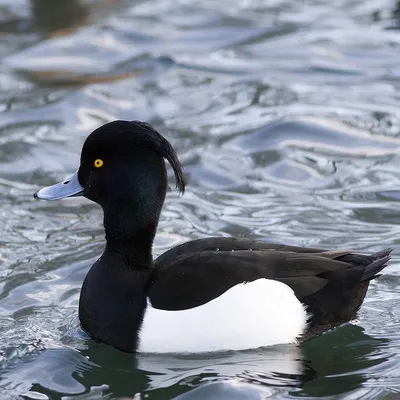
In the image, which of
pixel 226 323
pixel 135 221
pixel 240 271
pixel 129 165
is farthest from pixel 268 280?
pixel 129 165

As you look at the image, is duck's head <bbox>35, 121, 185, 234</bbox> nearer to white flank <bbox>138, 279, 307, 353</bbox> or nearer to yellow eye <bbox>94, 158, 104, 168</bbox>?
yellow eye <bbox>94, 158, 104, 168</bbox>

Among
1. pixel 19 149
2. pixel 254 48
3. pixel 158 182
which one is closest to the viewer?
pixel 158 182

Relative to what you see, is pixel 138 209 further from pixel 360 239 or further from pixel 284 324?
→ pixel 360 239

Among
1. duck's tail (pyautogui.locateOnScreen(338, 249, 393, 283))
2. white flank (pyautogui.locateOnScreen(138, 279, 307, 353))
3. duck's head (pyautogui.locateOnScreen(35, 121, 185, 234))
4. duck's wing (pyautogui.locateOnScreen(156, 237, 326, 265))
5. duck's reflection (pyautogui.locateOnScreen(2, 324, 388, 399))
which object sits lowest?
duck's reflection (pyautogui.locateOnScreen(2, 324, 388, 399))

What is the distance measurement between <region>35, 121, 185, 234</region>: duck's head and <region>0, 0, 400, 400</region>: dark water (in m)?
0.77

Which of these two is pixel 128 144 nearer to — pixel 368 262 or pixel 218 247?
pixel 218 247

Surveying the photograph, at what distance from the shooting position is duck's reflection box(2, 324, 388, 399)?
480cm

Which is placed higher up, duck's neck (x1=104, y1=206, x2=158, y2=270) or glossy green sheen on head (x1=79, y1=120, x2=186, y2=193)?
glossy green sheen on head (x1=79, y1=120, x2=186, y2=193)

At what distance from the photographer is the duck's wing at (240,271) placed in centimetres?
496

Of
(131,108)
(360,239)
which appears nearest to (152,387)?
(360,239)

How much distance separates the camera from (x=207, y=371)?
16.1 ft

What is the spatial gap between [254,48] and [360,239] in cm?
517

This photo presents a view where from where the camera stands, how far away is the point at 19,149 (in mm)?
8750

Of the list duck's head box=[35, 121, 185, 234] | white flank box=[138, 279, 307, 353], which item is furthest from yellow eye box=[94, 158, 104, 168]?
white flank box=[138, 279, 307, 353]
